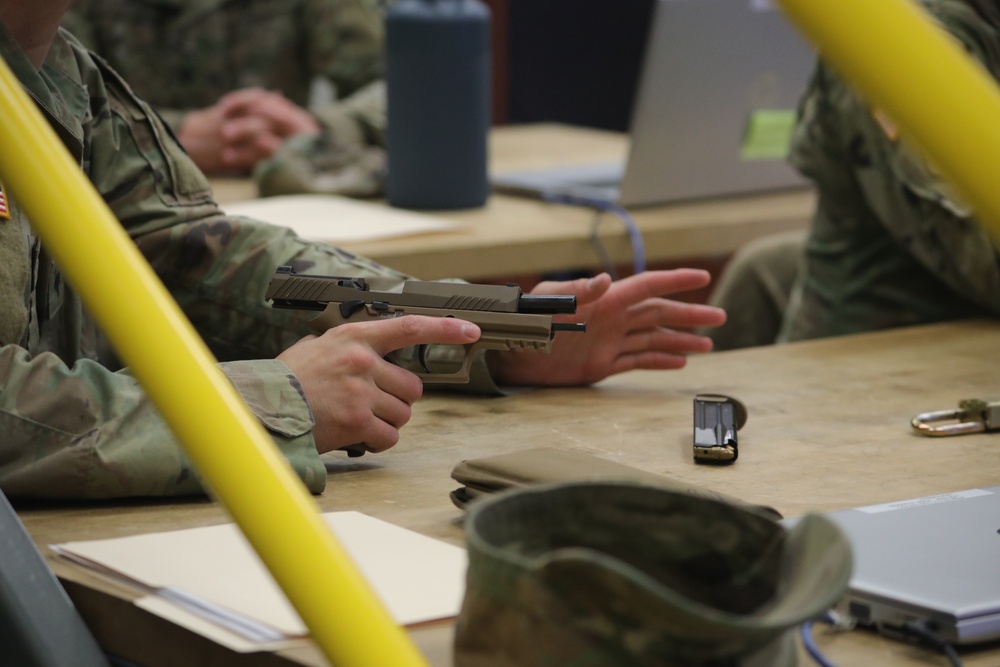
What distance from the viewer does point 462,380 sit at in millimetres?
1170

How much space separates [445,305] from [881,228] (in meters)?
1.06

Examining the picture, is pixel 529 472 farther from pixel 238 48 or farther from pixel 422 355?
pixel 238 48

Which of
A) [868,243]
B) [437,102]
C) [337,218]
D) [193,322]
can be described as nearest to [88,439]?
[193,322]

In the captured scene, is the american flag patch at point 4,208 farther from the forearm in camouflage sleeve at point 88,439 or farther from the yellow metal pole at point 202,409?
the yellow metal pole at point 202,409

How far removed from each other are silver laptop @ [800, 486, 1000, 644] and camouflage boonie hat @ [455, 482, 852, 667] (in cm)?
8

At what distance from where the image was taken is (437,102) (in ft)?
7.08

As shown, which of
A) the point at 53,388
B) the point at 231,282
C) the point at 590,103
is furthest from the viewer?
the point at 590,103

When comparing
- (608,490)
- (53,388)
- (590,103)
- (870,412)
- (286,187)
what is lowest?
(590,103)

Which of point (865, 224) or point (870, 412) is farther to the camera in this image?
point (865, 224)

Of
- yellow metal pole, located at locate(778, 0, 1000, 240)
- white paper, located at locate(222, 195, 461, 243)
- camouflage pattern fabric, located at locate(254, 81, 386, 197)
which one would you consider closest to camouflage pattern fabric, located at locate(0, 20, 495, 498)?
white paper, located at locate(222, 195, 461, 243)

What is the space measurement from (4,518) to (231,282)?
542 millimetres

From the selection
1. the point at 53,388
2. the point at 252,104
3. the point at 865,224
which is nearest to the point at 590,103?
the point at 252,104

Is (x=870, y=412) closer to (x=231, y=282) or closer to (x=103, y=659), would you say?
(x=231, y=282)

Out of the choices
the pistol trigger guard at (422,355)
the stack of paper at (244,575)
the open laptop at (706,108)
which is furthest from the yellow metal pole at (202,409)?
the open laptop at (706,108)
